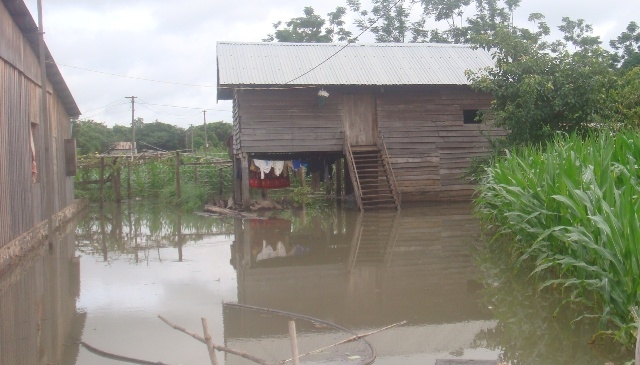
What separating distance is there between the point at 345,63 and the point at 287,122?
2.89 metres

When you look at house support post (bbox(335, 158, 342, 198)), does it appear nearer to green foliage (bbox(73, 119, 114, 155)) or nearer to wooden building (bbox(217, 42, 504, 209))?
wooden building (bbox(217, 42, 504, 209))

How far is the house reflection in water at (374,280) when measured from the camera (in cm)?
628

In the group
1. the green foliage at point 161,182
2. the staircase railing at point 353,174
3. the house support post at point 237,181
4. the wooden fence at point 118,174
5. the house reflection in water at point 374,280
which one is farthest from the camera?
the wooden fence at point 118,174

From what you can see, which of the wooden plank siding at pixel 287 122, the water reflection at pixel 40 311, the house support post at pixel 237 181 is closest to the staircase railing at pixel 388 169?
the wooden plank siding at pixel 287 122

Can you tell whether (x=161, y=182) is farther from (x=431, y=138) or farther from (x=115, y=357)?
(x=115, y=357)

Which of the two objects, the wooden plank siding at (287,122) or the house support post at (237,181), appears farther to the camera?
the house support post at (237,181)

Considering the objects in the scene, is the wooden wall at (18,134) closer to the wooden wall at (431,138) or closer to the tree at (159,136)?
the wooden wall at (431,138)

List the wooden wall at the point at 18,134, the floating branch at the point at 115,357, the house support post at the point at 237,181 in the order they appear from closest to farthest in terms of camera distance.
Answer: the floating branch at the point at 115,357 < the wooden wall at the point at 18,134 < the house support post at the point at 237,181

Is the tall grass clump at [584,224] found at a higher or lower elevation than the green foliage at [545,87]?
lower

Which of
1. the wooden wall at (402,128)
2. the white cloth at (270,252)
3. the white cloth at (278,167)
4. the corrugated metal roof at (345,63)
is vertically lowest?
the white cloth at (270,252)

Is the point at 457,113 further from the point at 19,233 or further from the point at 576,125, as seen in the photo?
the point at 19,233

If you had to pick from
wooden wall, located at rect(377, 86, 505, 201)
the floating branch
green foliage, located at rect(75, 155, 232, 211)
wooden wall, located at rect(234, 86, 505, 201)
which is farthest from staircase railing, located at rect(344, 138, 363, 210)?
the floating branch

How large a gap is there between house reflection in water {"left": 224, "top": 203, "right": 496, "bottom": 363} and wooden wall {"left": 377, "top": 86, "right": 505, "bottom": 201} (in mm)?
4668

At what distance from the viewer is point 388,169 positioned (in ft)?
60.5
